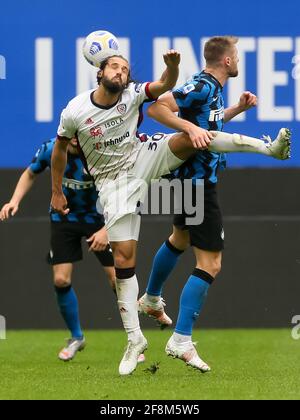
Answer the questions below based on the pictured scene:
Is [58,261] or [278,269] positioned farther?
[278,269]

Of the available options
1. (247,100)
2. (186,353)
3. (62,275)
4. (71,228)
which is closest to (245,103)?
(247,100)

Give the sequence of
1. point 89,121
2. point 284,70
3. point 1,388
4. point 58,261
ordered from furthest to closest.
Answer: point 284,70
point 58,261
point 89,121
point 1,388

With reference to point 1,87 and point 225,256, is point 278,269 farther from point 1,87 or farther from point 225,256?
point 1,87

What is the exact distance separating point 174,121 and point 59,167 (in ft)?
2.74

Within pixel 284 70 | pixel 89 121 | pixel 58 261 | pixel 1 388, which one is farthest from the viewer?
pixel 284 70

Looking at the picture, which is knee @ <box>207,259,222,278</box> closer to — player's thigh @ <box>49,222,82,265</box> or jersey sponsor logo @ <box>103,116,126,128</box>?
jersey sponsor logo @ <box>103,116,126,128</box>

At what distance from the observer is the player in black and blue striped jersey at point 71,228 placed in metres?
9.00

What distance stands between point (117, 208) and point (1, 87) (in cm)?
455

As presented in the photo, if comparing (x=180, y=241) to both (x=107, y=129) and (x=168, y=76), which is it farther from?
(x=168, y=76)

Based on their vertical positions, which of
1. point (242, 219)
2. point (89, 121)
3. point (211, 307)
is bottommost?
point (211, 307)

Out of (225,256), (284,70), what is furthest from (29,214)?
(284,70)

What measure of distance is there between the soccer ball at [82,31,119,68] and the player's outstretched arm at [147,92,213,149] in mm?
434

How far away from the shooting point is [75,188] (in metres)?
9.07

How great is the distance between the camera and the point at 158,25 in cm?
1155
